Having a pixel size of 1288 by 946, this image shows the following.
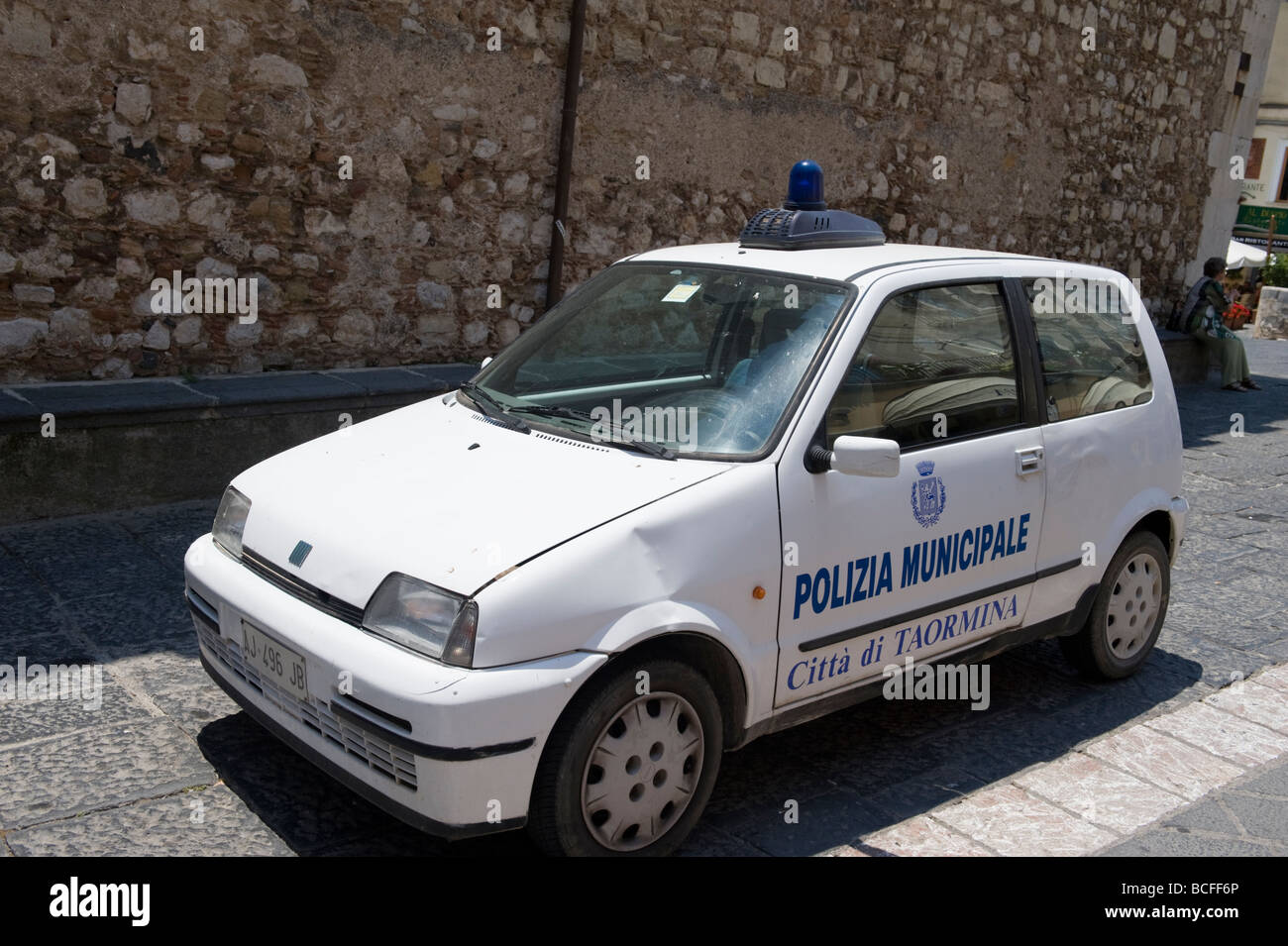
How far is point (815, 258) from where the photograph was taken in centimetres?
409

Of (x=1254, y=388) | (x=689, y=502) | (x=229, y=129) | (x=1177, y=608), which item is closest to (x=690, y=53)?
(x=229, y=129)

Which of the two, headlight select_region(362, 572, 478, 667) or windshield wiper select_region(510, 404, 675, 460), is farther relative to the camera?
windshield wiper select_region(510, 404, 675, 460)

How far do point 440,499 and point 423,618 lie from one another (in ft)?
1.43

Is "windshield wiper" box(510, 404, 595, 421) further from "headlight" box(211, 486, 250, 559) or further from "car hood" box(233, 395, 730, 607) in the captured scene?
"headlight" box(211, 486, 250, 559)

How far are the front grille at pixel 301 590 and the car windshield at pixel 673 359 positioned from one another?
91 centimetres

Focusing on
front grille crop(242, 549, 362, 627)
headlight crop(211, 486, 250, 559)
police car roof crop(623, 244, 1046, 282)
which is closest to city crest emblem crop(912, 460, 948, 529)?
police car roof crop(623, 244, 1046, 282)

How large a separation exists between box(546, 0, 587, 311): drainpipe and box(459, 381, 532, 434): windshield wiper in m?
3.77

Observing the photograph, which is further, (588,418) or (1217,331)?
(1217,331)

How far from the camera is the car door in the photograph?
3.50 m

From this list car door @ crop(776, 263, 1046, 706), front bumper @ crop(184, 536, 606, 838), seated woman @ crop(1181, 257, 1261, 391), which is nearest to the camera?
front bumper @ crop(184, 536, 606, 838)

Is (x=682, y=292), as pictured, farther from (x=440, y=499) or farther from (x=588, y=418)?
(x=440, y=499)

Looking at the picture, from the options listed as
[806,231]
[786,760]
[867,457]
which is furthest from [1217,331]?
[867,457]

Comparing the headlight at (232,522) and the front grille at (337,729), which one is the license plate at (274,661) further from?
the headlight at (232,522)

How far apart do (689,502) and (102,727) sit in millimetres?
2086
